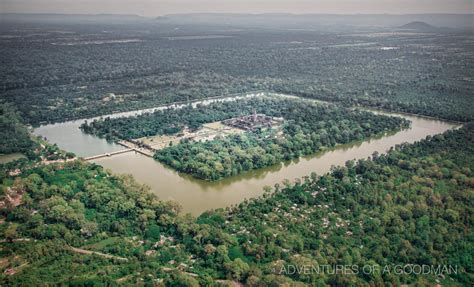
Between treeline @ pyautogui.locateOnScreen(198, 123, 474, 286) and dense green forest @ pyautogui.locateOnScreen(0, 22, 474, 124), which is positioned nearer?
treeline @ pyautogui.locateOnScreen(198, 123, 474, 286)

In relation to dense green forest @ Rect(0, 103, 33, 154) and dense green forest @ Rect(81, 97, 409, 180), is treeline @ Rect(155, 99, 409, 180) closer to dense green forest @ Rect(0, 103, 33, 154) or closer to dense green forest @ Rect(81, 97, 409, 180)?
dense green forest @ Rect(81, 97, 409, 180)

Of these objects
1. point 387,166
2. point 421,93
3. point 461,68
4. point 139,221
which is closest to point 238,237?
point 139,221

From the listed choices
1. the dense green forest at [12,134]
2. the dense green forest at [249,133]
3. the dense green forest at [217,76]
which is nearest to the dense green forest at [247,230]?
the dense green forest at [249,133]

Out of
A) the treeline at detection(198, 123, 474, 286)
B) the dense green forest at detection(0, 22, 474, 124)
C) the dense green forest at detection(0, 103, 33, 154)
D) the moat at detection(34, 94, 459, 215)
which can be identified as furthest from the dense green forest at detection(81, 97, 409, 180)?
the dense green forest at detection(0, 22, 474, 124)

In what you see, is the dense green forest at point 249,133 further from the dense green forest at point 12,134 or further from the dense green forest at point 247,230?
the dense green forest at point 12,134

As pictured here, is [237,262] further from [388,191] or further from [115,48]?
[115,48]

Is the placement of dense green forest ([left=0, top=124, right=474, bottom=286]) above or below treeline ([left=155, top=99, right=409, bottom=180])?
below
